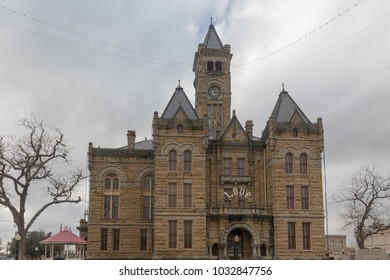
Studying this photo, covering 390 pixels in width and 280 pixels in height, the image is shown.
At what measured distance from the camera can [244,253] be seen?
45.9 m

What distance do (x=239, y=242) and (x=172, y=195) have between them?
8114mm

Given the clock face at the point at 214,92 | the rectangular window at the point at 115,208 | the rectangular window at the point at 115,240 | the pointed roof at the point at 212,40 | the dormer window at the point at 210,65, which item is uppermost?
the pointed roof at the point at 212,40

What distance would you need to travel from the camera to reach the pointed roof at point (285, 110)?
4781 cm

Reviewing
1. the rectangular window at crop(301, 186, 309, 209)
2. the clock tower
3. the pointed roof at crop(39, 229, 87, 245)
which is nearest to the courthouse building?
the rectangular window at crop(301, 186, 309, 209)

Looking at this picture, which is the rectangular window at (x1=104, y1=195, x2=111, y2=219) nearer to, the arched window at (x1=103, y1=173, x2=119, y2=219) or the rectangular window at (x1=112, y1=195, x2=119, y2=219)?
the arched window at (x1=103, y1=173, x2=119, y2=219)

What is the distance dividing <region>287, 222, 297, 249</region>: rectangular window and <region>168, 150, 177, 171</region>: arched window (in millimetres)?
11987

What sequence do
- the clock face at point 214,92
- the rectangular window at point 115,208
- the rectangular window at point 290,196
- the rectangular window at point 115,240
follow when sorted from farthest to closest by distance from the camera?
the clock face at point 214,92
the rectangular window at point 115,208
the rectangular window at point 115,240
the rectangular window at point 290,196

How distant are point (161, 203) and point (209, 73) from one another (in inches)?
917

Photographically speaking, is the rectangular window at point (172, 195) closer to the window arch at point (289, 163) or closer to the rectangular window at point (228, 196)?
the rectangular window at point (228, 196)

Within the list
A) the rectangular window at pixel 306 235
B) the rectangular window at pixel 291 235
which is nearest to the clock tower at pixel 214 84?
the rectangular window at pixel 291 235

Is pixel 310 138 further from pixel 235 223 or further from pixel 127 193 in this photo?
pixel 127 193

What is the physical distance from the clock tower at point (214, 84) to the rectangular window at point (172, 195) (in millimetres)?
16688

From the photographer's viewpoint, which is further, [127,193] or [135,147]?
[135,147]
